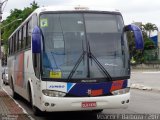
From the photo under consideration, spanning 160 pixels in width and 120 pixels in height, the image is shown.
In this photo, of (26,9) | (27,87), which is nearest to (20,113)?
(27,87)

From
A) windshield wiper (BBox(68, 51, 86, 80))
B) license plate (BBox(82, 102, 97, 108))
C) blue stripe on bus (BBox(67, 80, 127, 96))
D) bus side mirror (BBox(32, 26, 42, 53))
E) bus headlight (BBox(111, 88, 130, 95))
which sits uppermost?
bus side mirror (BBox(32, 26, 42, 53))

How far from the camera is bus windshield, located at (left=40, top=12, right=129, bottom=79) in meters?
11.1

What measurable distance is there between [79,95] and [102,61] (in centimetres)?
106

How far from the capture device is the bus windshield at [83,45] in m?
11.1

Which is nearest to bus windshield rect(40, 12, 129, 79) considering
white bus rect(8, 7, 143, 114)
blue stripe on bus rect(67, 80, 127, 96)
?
white bus rect(8, 7, 143, 114)

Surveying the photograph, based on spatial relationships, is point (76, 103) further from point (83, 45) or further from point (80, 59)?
point (83, 45)

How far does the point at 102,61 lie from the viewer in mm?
11211

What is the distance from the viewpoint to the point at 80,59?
11.1 meters

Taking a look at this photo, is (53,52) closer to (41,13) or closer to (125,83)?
(41,13)

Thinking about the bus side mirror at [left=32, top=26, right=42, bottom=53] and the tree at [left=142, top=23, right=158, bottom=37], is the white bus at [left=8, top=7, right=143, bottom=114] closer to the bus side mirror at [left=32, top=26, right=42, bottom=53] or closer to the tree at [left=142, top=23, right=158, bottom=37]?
the bus side mirror at [left=32, top=26, right=42, bottom=53]

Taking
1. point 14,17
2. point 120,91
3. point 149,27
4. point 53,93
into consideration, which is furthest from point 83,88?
point 149,27

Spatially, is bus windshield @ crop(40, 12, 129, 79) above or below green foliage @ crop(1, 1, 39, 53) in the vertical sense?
below

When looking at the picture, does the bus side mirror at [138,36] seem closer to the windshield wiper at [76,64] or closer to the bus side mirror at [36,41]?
the windshield wiper at [76,64]

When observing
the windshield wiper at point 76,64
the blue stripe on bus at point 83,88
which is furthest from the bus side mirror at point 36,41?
the blue stripe on bus at point 83,88
